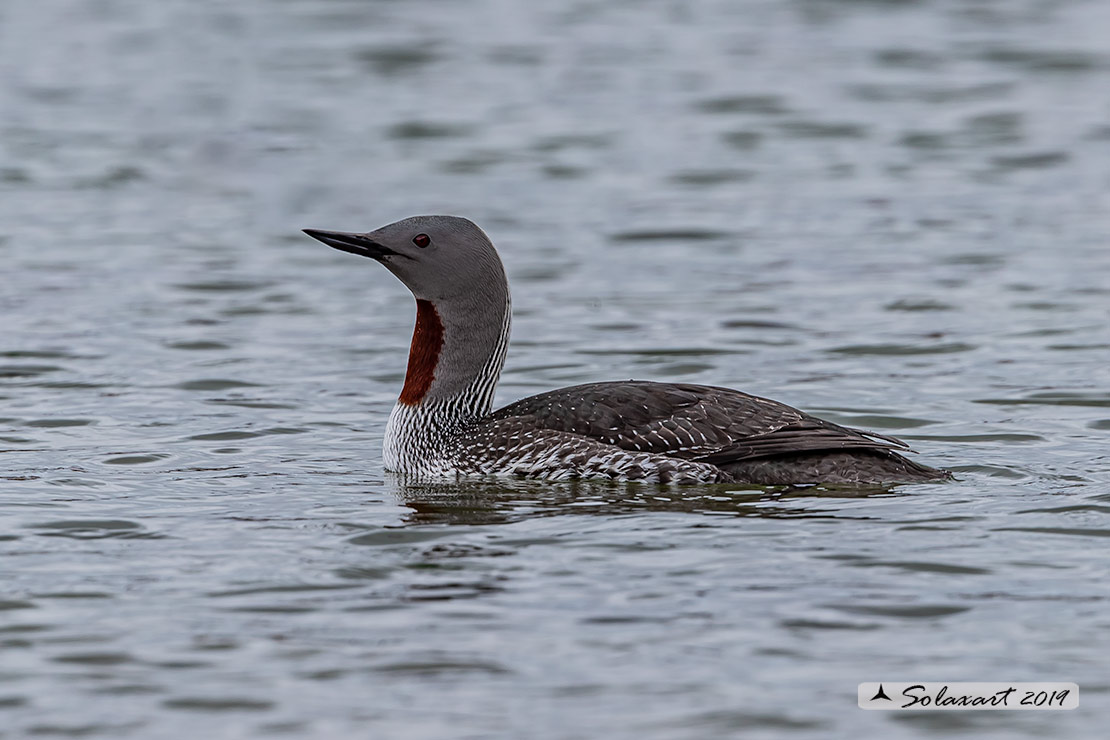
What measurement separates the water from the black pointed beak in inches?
41.1

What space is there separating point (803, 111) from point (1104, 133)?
2.99 meters

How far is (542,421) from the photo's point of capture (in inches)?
351

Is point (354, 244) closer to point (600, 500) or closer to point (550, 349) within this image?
point (600, 500)

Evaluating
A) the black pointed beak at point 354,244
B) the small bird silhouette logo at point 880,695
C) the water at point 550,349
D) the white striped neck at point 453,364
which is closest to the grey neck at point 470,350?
the white striped neck at point 453,364

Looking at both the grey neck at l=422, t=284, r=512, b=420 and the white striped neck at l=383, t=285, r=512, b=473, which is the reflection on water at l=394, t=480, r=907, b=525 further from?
the grey neck at l=422, t=284, r=512, b=420

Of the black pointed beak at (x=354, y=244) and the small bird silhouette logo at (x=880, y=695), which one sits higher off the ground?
the black pointed beak at (x=354, y=244)

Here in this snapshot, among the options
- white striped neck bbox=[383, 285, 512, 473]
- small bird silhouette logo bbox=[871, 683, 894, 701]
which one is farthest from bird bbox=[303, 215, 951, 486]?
small bird silhouette logo bbox=[871, 683, 894, 701]

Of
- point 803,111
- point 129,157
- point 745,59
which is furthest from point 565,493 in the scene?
point 745,59

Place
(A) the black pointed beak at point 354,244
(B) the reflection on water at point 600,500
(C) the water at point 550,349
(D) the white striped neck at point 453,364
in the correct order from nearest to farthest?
(C) the water at point 550,349
(B) the reflection on water at point 600,500
(A) the black pointed beak at point 354,244
(D) the white striped neck at point 453,364

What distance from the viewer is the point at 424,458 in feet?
29.9

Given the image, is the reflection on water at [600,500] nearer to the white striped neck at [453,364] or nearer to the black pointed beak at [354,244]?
the white striped neck at [453,364]

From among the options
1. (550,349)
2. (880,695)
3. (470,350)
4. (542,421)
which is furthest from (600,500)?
(550,349)

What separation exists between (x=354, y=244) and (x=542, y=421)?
3.87 feet

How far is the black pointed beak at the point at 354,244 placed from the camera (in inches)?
349
